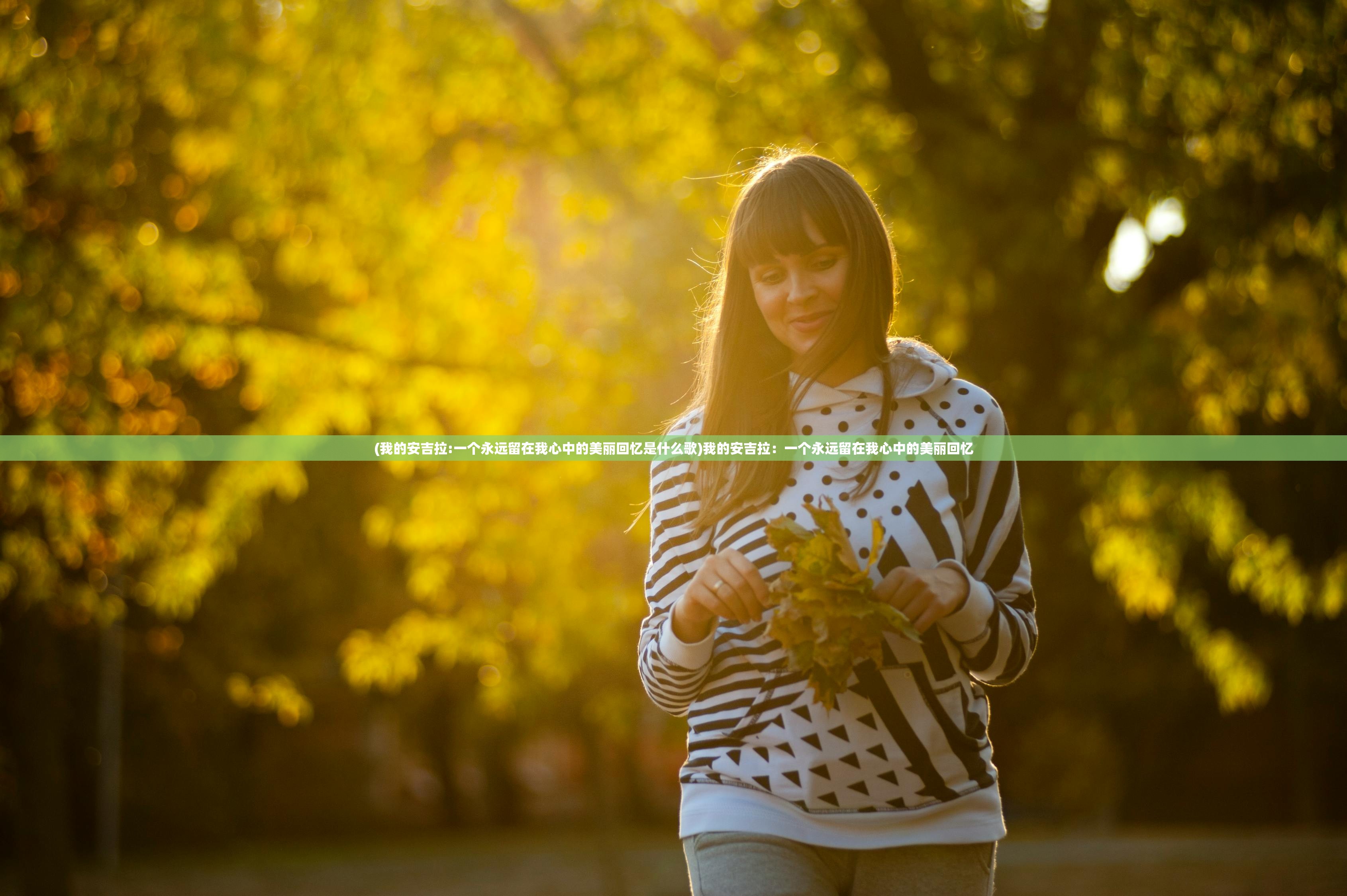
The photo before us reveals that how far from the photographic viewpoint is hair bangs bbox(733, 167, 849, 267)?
1.98m

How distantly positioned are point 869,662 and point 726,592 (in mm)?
248

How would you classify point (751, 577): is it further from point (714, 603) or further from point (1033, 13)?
point (1033, 13)

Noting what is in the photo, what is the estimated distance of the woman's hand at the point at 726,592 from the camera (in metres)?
1.80

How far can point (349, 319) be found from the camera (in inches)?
286

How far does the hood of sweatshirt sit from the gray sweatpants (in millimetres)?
661

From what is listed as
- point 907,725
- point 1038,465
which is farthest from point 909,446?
point 1038,465

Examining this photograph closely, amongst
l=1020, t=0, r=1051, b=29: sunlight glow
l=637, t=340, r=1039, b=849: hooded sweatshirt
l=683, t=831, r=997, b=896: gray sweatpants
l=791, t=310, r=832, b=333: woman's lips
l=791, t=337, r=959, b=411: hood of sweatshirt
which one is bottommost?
l=683, t=831, r=997, b=896: gray sweatpants

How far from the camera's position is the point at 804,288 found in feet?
6.55

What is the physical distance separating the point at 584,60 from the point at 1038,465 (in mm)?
3387

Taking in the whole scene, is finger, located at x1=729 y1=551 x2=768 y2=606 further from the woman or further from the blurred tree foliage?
the blurred tree foliage

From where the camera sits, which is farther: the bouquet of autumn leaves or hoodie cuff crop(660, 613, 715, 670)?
hoodie cuff crop(660, 613, 715, 670)

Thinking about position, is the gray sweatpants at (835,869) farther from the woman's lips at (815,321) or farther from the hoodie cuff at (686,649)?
the woman's lips at (815,321)

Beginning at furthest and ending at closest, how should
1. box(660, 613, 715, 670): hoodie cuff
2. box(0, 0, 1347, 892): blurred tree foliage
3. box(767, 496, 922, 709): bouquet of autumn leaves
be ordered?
box(0, 0, 1347, 892): blurred tree foliage
box(660, 613, 715, 670): hoodie cuff
box(767, 496, 922, 709): bouquet of autumn leaves

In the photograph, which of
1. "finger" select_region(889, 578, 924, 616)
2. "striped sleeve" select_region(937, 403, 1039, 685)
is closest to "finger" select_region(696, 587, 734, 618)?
"finger" select_region(889, 578, 924, 616)
